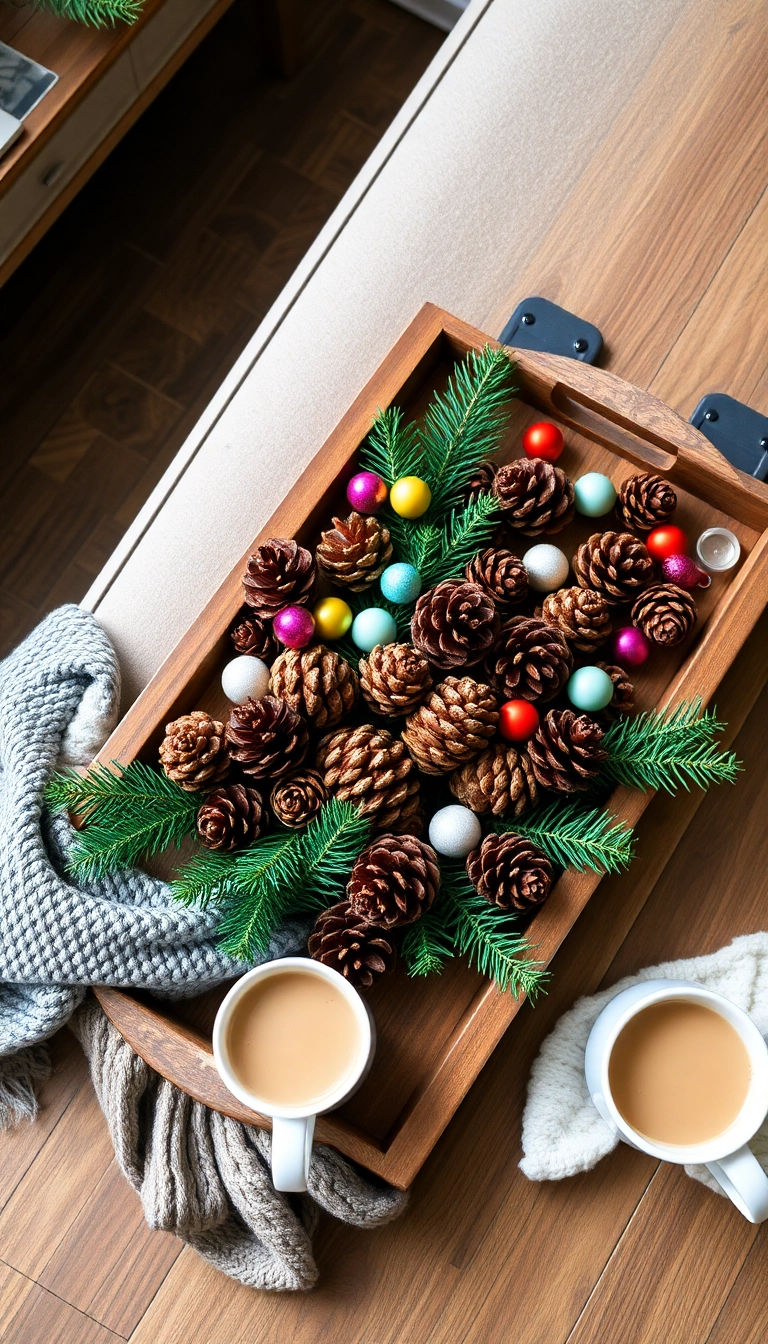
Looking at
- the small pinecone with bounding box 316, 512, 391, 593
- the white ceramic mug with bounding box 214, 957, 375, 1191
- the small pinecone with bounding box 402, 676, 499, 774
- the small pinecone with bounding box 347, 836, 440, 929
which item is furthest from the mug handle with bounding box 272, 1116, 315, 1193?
the small pinecone with bounding box 316, 512, 391, 593

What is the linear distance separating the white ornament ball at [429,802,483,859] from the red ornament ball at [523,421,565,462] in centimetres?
26

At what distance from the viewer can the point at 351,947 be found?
0.62 m

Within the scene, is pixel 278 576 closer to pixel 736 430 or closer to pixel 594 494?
pixel 594 494

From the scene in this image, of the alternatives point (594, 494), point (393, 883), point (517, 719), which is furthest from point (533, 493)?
point (393, 883)

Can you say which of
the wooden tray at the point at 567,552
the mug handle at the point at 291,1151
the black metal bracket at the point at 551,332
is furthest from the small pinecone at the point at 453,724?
the black metal bracket at the point at 551,332

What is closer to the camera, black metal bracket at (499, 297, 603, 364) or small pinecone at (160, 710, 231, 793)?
small pinecone at (160, 710, 231, 793)

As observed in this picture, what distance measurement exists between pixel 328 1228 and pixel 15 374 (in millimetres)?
1034

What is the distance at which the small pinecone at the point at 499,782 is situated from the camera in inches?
25.4

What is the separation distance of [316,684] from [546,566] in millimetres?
177

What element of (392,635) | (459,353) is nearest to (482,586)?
(392,635)

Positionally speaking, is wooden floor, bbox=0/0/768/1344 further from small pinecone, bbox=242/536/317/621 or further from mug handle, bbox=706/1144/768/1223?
small pinecone, bbox=242/536/317/621

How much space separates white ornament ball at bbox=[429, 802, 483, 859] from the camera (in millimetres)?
644

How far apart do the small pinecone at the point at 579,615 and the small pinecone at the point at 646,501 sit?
0.24 feet

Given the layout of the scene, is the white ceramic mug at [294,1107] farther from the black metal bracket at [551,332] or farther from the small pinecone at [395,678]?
the black metal bracket at [551,332]
